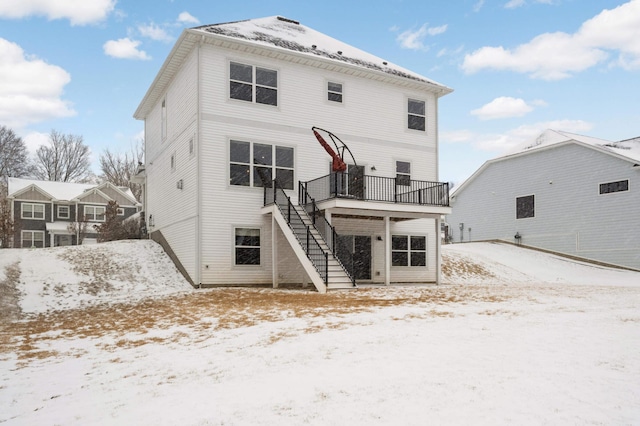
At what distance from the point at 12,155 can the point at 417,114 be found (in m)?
45.6

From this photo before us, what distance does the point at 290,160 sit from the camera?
690 inches

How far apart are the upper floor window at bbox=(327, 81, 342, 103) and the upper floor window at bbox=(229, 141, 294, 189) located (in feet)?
9.42

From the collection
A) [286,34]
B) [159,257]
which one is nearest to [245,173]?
[159,257]

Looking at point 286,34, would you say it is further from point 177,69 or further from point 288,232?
point 288,232

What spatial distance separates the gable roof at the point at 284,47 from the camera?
53.8ft

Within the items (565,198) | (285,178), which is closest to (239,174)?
(285,178)

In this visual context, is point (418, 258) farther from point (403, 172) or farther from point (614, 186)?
point (614, 186)

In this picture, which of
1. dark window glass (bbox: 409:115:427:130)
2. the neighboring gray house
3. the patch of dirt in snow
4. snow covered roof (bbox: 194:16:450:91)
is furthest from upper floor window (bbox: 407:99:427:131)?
the neighboring gray house

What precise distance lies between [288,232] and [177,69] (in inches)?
329

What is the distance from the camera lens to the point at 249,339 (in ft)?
24.4

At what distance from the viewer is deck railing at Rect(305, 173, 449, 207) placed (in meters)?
16.9

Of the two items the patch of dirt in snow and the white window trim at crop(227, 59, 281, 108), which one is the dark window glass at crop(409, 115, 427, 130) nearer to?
the white window trim at crop(227, 59, 281, 108)

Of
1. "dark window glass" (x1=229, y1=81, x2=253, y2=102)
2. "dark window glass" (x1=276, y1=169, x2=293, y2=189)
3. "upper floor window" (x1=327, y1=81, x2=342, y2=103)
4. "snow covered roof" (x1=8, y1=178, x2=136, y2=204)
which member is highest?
"upper floor window" (x1=327, y1=81, x2=342, y2=103)

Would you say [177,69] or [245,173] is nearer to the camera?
[245,173]
